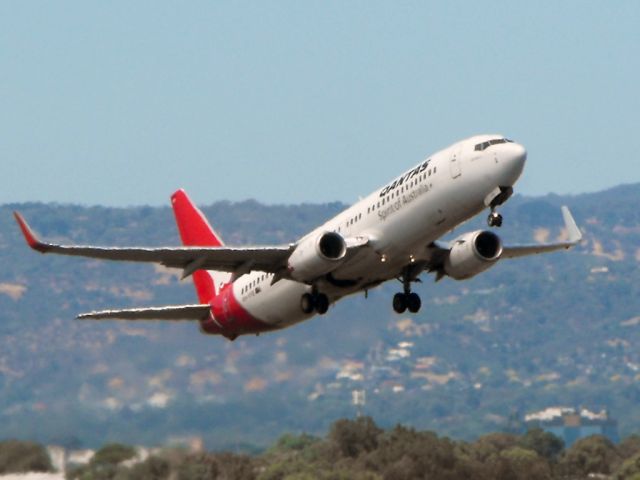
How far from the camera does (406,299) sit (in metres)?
53.3

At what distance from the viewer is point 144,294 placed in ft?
579

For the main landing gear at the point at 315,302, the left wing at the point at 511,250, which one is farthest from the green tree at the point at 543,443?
the main landing gear at the point at 315,302

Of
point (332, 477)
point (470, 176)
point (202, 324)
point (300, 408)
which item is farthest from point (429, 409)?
point (470, 176)

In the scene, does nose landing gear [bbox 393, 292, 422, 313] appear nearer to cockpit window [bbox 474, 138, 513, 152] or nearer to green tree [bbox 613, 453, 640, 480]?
cockpit window [bbox 474, 138, 513, 152]

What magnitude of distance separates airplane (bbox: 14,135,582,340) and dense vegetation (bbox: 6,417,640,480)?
9.05 m

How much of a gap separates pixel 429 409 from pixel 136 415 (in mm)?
93406

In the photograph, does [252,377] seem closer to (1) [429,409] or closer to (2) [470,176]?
(2) [470,176]

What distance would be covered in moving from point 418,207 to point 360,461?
3632cm

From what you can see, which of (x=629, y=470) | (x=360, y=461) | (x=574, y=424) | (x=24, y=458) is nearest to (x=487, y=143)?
(x=24, y=458)

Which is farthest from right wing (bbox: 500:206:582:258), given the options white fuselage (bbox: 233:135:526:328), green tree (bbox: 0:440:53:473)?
green tree (bbox: 0:440:53:473)

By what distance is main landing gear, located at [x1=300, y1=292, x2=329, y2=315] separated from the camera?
51812mm

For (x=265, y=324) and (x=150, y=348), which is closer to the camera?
(x=265, y=324)

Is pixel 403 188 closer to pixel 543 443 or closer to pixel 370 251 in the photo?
pixel 370 251

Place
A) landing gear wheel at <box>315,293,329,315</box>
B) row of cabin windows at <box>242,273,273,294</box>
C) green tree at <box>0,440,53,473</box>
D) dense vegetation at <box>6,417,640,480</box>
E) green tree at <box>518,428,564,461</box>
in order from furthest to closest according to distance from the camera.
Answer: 1. green tree at <box>518,428,564,461</box>
2. green tree at <box>0,440,53,473</box>
3. dense vegetation at <box>6,417,640,480</box>
4. row of cabin windows at <box>242,273,273,294</box>
5. landing gear wheel at <box>315,293,329,315</box>
